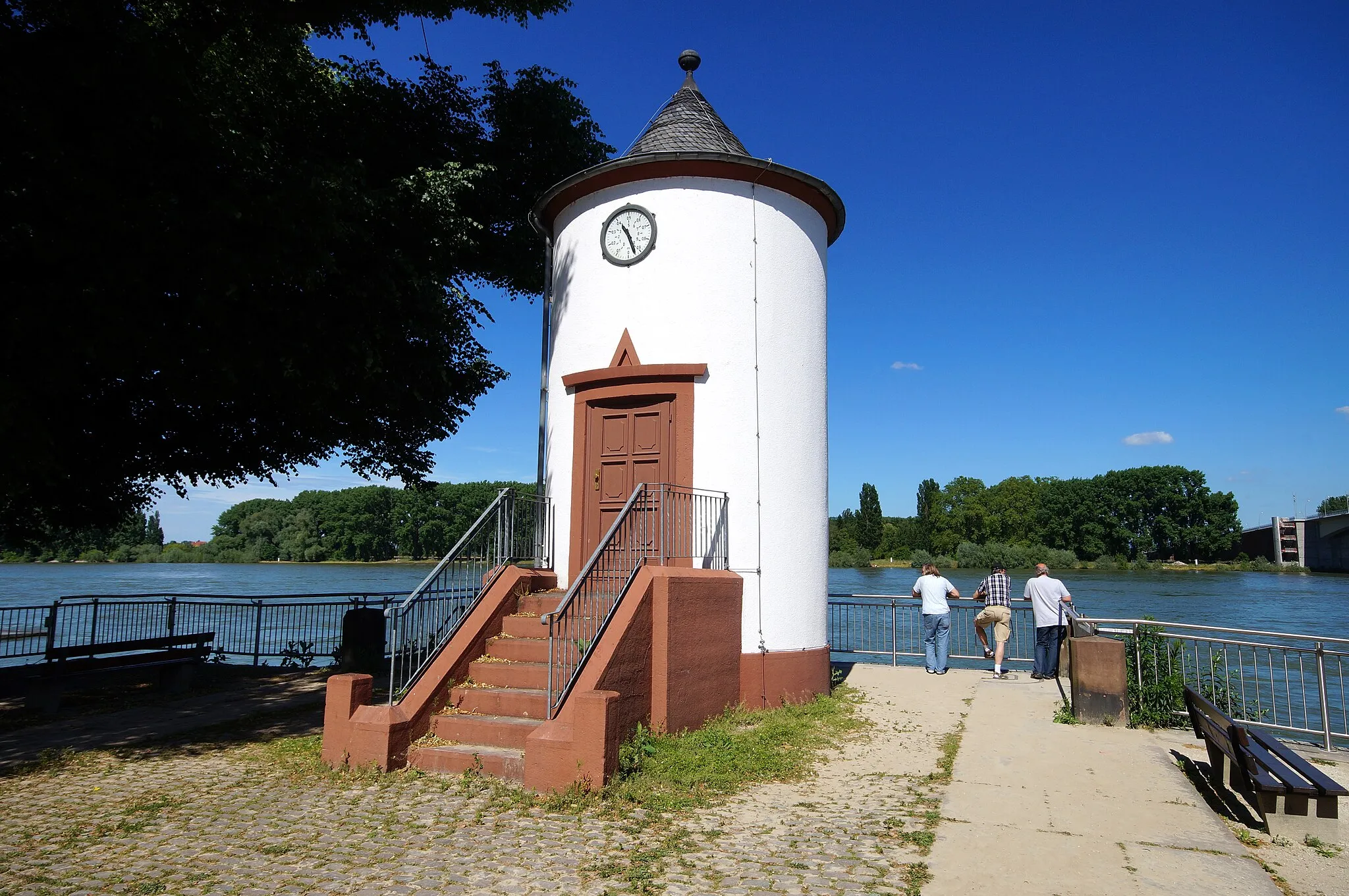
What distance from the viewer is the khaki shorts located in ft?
43.3

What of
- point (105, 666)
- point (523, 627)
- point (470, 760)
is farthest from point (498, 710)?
point (105, 666)

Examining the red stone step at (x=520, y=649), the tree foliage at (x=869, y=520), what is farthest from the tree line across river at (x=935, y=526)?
the red stone step at (x=520, y=649)

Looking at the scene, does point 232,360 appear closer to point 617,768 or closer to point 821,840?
point 617,768

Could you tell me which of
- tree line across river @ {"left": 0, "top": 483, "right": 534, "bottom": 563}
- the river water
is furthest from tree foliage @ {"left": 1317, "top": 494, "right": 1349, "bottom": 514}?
tree line across river @ {"left": 0, "top": 483, "right": 534, "bottom": 563}

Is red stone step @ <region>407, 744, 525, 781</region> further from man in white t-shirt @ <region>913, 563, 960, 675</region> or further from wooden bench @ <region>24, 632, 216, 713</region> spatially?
man in white t-shirt @ <region>913, 563, 960, 675</region>

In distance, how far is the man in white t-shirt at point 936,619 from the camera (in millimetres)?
13500

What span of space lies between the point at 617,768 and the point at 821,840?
1.88m

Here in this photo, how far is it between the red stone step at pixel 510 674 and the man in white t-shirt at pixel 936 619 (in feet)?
25.0

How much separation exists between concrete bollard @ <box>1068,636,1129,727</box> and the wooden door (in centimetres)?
Answer: 530

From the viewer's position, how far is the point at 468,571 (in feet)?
29.9

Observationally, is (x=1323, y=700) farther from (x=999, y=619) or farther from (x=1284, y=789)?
(x=999, y=619)

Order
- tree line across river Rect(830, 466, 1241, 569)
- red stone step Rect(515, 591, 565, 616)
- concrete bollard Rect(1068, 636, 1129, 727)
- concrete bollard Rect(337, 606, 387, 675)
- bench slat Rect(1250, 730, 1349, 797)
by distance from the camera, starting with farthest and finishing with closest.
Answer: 1. tree line across river Rect(830, 466, 1241, 569)
2. concrete bollard Rect(337, 606, 387, 675)
3. concrete bollard Rect(1068, 636, 1129, 727)
4. red stone step Rect(515, 591, 565, 616)
5. bench slat Rect(1250, 730, 1349, 797)

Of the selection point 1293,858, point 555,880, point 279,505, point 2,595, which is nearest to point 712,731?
point 555,880

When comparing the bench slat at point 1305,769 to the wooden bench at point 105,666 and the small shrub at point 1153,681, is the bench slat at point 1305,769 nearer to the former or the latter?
the small shrub at point 1153,681
